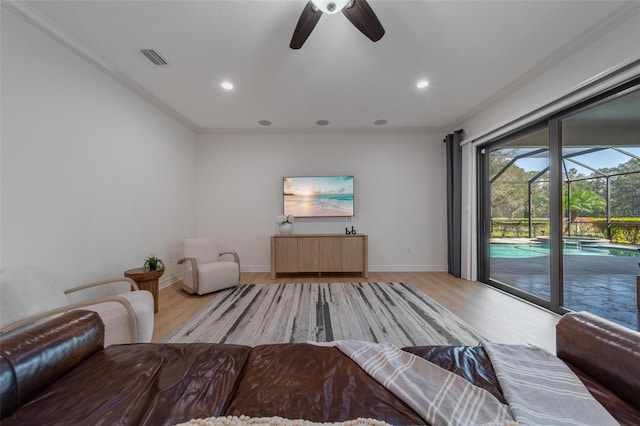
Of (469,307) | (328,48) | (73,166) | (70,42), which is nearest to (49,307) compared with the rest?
(73,166)

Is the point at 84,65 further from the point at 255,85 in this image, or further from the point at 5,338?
the point at 5,338

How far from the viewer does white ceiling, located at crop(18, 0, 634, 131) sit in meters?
1.85

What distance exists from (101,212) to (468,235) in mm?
5165

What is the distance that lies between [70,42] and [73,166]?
1.15m

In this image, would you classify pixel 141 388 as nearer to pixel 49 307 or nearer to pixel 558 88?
pixel 49 307

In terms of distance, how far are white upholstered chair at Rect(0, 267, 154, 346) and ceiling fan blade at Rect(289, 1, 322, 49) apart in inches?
96.9

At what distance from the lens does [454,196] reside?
13.4ft

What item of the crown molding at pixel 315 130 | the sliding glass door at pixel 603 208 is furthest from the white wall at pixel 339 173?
the sliding glass door at pixel 603 208

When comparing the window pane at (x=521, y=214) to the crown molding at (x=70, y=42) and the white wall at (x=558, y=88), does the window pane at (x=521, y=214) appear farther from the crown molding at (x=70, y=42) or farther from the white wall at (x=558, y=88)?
the crown molding at (x=70, y=42)

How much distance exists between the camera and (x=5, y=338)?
834 millimetres

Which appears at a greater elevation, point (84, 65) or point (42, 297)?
point (84, 65)

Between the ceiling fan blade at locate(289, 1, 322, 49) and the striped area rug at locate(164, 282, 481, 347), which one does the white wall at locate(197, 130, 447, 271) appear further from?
the ceiling fan blade at locate(289, 1, 322, 49)

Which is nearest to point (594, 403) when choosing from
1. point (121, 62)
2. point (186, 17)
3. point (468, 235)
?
point (186, 17)

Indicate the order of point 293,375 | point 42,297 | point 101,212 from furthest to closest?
point 101,212
point 42,297
point 293,375
